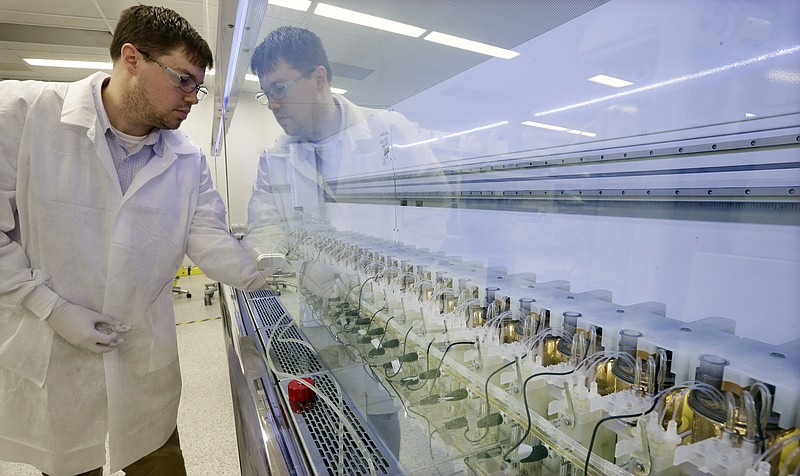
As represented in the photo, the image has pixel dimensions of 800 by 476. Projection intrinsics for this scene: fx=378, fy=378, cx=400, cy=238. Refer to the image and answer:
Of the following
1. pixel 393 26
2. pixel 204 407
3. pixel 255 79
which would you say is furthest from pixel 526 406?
pixel 204 407

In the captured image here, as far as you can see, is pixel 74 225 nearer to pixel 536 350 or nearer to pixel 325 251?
pixel 325 251

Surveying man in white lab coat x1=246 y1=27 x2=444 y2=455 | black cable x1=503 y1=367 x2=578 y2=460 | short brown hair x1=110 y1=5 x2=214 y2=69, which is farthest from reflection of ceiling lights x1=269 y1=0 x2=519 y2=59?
black cable x1=503 y1=367 x2=578 y2=460

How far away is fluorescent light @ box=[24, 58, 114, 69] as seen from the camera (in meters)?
4.34

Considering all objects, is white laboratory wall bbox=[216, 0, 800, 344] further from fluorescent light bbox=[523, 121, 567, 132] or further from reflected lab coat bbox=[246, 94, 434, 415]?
reflected lab coat bbox=[246, 94, 434, 415]

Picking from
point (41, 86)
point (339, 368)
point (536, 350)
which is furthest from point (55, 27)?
point (536, 350)

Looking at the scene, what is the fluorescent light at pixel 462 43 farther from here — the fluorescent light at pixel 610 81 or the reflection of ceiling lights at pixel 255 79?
the reflection of ceiling lights at pixel 255 79

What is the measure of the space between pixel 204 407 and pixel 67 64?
4.71 m

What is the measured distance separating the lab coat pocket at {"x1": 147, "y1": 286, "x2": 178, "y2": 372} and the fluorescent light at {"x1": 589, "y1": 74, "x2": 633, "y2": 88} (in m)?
1.36

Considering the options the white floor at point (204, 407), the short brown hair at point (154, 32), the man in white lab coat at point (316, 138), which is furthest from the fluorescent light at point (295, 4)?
the white floor at point (204, 407)

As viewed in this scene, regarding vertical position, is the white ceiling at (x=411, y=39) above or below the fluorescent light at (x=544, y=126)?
above

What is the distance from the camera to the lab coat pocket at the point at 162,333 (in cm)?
116

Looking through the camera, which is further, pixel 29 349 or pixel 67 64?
pixel 67 64

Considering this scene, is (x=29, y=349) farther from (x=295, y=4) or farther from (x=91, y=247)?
(x=295, y=4)

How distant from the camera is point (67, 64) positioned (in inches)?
176
